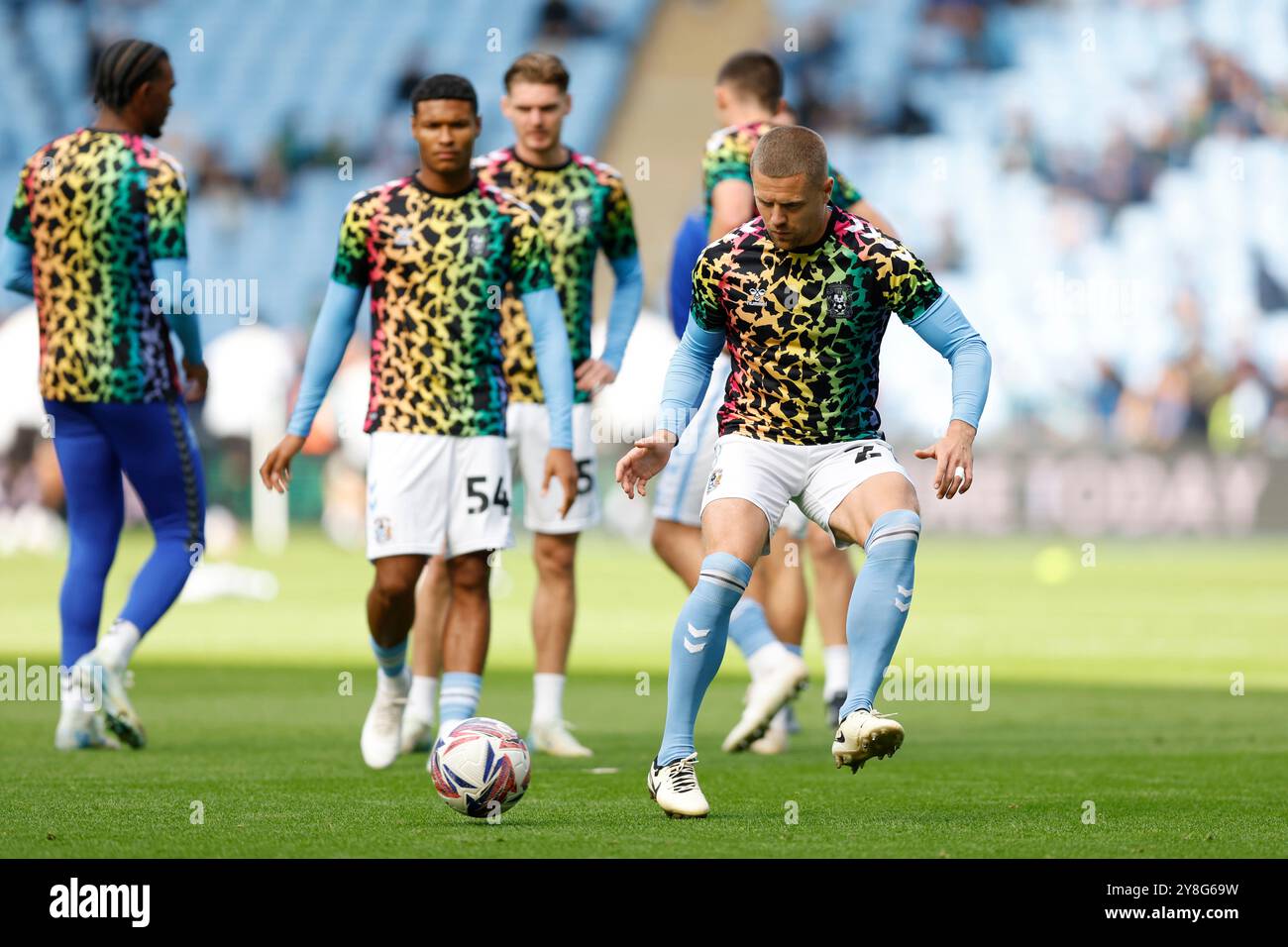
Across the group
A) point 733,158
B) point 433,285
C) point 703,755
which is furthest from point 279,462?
point 733,158

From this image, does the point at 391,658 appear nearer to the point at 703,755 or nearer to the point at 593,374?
the point at 703,755

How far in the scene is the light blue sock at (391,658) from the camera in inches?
325

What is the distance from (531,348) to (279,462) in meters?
1.78

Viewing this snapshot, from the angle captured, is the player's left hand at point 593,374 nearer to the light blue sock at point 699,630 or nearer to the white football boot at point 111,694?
the white football boot at point 111,694

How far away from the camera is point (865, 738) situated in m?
6.08

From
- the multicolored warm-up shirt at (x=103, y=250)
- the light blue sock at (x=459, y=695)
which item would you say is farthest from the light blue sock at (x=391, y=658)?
the multicolored warm-up shirt at (x=103, y=250)

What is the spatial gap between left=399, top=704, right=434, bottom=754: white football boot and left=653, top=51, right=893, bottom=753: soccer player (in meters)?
1.24

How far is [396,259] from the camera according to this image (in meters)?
7.94

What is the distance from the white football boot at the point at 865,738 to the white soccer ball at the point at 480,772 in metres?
0.99

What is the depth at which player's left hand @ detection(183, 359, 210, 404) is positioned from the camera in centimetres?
924

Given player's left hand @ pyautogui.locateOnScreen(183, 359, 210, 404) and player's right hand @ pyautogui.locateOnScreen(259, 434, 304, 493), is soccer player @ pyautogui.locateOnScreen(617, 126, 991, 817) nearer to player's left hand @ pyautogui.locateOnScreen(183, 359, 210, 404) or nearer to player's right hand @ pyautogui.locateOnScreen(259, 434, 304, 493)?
player's right hand @ pyautogui.locateOnScreen(259, 434, 304, 493)

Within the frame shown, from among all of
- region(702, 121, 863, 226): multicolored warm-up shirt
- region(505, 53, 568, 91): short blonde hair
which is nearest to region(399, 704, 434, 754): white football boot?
region(702, 121, 863, 226): multicolored warm-up shirt
